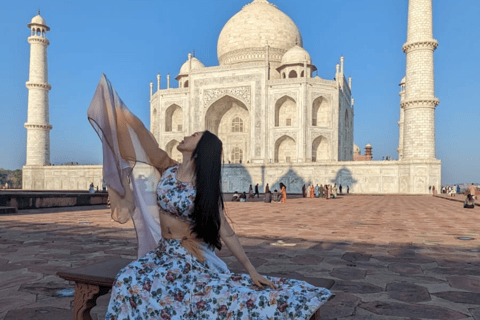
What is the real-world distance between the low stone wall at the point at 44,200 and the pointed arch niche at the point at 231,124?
18699 mm

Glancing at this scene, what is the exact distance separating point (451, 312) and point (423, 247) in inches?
101

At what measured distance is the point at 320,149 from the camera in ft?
101

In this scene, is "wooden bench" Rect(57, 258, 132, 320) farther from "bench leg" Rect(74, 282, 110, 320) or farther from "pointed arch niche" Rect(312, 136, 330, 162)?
"pointed arch niche" Rect(312, 136, 330, 162)

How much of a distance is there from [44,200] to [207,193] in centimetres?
1130

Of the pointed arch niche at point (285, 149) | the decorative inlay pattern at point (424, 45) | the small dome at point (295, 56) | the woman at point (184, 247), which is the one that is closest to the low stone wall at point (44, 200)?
the woman at point (184, 247)

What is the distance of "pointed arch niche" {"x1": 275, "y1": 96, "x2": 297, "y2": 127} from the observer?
30469 millimetres

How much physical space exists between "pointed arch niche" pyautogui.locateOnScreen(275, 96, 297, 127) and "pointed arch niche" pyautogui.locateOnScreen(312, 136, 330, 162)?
237 centimetres

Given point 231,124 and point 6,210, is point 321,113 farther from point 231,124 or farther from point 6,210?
point 6,210

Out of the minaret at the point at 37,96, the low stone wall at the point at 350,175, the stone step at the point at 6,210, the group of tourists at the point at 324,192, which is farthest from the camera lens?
the minaret at the point at 37,96

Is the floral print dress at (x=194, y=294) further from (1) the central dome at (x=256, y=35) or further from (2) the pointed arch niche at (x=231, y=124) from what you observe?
(1) the central dome at (x=256, y=35)

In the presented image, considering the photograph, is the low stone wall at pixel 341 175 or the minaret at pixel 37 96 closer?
the low stone wall at pixel 341 175

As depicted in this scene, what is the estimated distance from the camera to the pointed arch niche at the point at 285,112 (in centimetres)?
3047

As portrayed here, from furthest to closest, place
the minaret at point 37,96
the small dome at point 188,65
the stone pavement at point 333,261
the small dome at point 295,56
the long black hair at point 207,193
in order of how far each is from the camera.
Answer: the small dome at point 188,65 → the small dome at point 295,56 → the minaret at point 37,96 → the stone pavement at point 333,261 → the long black hair at point 207,193

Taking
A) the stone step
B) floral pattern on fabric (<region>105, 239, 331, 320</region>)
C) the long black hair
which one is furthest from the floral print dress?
the stone step
